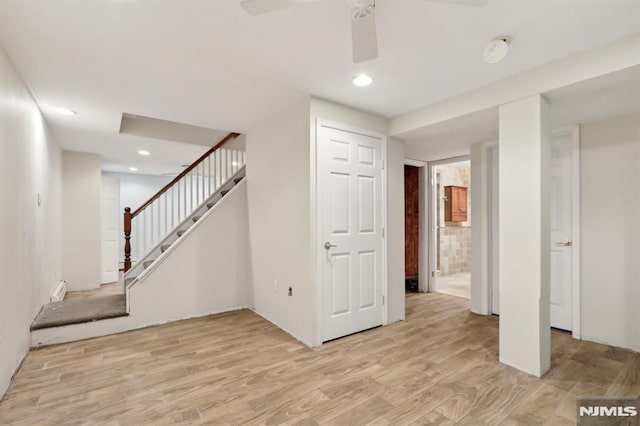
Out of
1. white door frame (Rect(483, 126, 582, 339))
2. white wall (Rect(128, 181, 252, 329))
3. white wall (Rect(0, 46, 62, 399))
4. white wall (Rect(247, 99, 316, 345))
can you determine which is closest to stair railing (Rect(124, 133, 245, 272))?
white wall (Rect(128, 181, 252, 329))

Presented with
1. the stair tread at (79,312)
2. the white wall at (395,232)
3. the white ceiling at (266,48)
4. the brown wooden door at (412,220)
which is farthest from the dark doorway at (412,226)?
the stair tread at (79,312)

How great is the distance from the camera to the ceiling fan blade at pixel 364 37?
1516 mm

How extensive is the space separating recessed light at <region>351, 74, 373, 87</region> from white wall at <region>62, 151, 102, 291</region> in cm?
482

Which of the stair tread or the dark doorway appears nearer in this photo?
the stair tread

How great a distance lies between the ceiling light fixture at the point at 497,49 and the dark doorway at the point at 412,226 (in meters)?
3.20

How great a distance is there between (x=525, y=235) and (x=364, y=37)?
1.92m

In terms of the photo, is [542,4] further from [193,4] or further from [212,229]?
[212,229]

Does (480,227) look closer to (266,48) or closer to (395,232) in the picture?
(395,232)

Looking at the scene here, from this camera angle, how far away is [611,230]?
2824 mm

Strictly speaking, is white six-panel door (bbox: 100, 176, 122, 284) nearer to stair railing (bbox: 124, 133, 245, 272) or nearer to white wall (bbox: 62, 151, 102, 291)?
white wall (bbox: 62, 151, 102, 291)

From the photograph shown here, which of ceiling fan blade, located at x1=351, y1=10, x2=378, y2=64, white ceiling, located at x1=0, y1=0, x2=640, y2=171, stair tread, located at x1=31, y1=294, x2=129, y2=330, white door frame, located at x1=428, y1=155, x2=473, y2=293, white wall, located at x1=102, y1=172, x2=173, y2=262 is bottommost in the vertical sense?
stair tread, located at x1=31, y1=294, x2=129, y2=330

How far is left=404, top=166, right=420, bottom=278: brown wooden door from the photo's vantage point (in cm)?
517

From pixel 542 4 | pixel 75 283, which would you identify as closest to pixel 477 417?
pixel 542 4

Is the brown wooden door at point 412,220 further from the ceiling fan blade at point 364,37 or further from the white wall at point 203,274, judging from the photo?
the ceiling fan blade at point 364,37
